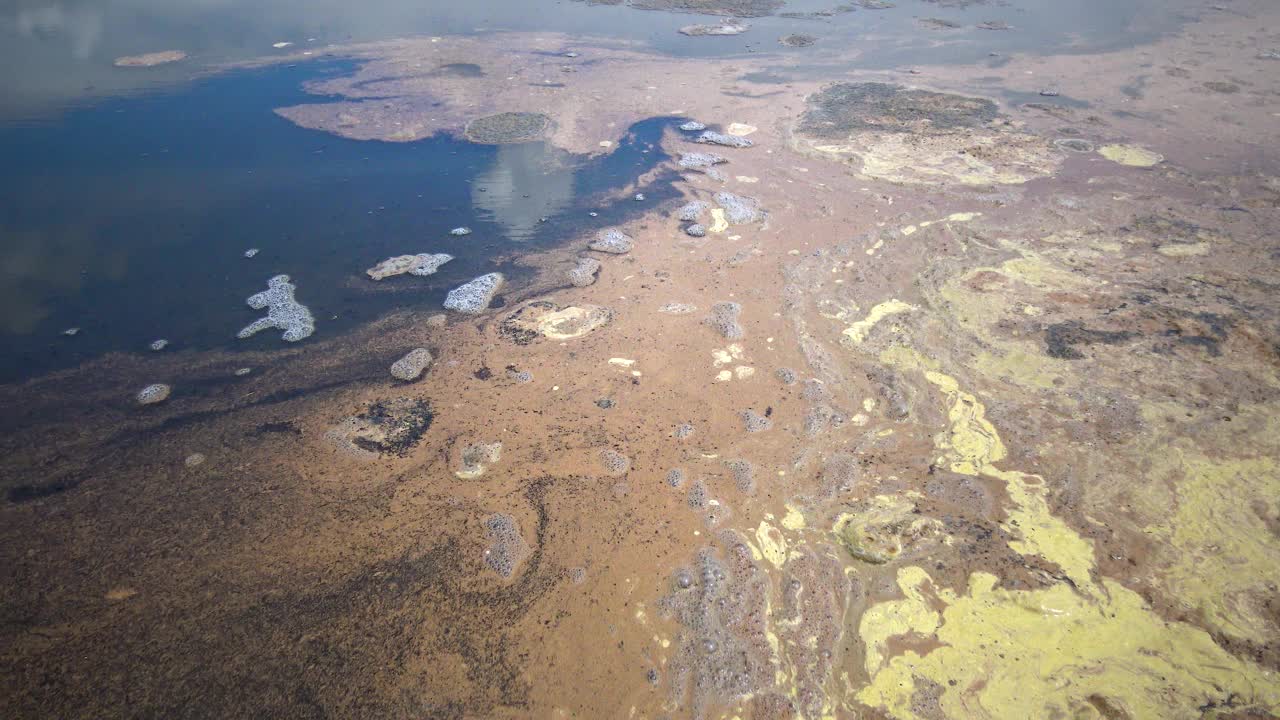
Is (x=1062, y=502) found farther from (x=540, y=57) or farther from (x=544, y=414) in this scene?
(x=540, y=57)

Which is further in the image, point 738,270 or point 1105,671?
point 738,270

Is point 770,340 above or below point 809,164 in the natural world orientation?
below

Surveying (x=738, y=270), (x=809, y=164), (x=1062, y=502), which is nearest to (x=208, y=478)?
(x=738, y=270)

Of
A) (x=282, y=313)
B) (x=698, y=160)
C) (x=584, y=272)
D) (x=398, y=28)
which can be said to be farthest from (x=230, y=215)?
(x=398, y=28)

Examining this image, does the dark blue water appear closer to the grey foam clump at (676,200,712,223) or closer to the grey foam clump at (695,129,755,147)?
the grey foam clump at (676,200,712,223)

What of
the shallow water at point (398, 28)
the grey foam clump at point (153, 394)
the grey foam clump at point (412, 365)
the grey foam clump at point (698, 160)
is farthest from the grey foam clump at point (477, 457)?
the shallow water at point (398, 28)
